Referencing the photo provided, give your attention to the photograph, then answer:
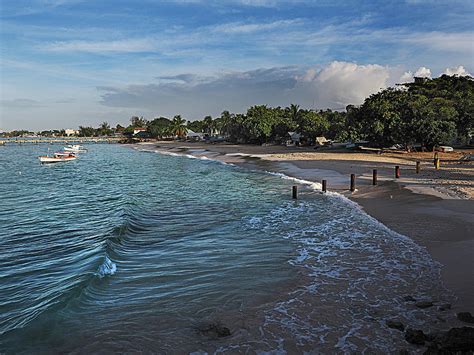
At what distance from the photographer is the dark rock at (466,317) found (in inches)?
276

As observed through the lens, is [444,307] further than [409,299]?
No

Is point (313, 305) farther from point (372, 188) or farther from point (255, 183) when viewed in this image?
point (255, 183)

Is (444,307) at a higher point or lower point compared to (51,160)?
lower

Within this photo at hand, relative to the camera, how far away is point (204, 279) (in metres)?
9.95

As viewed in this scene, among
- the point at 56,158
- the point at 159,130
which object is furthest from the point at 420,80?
the point at 159,130

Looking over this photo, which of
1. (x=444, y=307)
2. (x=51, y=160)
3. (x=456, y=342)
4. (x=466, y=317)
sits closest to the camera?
(x=456, y=342)

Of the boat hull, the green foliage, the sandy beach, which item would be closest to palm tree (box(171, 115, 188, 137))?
the green foliage

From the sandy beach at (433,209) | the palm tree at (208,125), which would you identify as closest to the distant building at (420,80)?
the sandy beach at (433,209)

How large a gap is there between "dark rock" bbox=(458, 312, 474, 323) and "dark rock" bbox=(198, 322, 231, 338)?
4.32m

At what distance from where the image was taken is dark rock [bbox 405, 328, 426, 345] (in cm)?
645

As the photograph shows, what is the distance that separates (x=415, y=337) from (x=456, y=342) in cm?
68

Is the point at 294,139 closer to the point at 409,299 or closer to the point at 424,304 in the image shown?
the point at 409,299

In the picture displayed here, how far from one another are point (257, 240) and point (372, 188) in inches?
509

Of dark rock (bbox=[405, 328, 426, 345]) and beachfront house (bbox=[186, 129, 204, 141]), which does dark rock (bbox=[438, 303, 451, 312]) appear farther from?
beachfront house (bbox=[186, 129, 204, 141])
